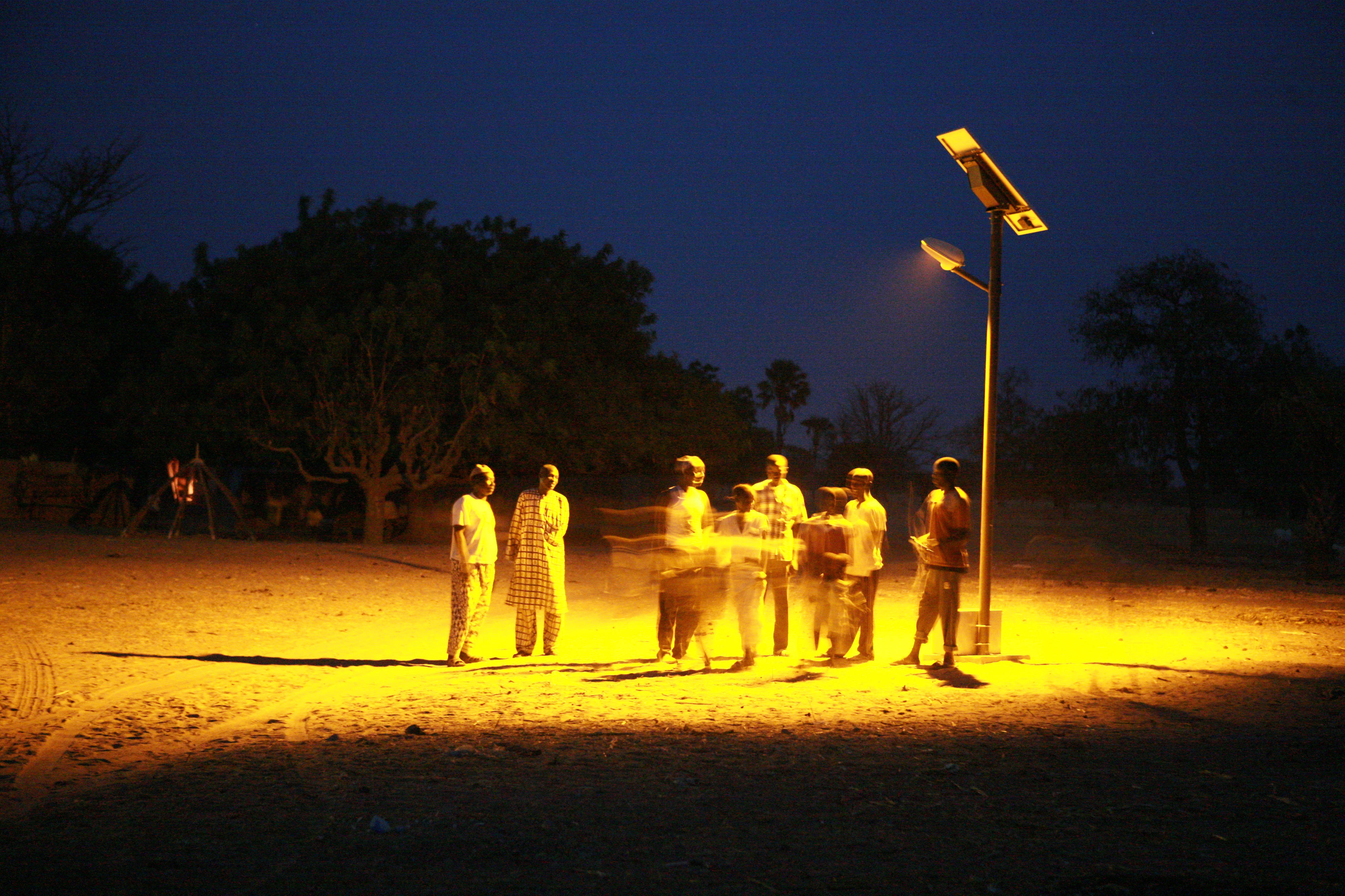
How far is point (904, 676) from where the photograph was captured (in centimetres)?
918

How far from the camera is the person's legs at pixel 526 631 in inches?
399

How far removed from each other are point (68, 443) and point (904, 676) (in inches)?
1334

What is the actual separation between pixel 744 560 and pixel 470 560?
2525 mm

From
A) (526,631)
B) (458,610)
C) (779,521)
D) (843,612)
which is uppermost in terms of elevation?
(779,521)

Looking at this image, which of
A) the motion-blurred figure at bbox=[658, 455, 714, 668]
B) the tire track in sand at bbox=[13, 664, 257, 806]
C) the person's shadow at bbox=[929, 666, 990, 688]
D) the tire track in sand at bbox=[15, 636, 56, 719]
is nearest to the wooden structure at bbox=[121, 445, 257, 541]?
the tire track in sand at bbox=[15, 636, 56, 719]

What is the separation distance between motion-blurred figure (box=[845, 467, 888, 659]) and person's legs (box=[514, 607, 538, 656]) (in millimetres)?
3112

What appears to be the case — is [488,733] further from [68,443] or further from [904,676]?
[68,443]

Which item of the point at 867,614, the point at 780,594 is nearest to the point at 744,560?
the point at 780,594

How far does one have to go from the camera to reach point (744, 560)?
9141 millimetres

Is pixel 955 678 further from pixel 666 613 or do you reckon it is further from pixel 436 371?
pixel 436 371

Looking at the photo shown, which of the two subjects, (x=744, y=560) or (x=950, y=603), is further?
(x=950, y=603)

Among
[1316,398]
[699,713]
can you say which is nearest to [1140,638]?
[699,713]

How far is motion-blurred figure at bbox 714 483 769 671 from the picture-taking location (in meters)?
9.11

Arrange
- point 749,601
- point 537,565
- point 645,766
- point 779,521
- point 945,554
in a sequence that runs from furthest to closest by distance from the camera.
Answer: point 537,565 < point 779,521 < point 945,554 < point 749,601 < point 645,766
